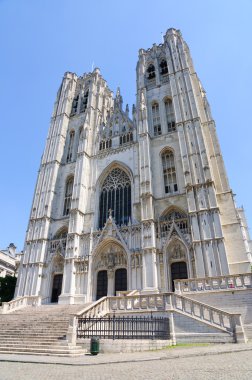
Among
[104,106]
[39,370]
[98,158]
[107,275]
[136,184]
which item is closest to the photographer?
[39,370]

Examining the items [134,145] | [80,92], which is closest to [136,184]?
[134,145]

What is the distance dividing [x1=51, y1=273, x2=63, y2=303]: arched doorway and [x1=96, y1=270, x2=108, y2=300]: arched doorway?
4.11m

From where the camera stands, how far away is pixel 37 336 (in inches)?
460

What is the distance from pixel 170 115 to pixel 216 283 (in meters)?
19.4

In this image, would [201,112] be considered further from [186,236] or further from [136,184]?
[186,236]

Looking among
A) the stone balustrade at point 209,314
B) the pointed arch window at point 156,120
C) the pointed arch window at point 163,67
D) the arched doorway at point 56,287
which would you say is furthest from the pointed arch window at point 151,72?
the stone balustrade at point 209,314

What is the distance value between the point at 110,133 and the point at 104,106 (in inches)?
333

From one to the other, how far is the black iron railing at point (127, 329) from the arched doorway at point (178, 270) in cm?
887

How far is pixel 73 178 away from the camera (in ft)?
99.9

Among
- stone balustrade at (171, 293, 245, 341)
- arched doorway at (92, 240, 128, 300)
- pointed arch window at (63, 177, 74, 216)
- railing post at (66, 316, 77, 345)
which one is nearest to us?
railing post at (66, 316, 77, 345)

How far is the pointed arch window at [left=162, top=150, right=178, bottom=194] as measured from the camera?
24.3 meters

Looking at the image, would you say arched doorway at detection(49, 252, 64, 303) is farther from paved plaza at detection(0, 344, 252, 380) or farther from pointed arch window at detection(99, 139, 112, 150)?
paved plaza at detection(0, 344, 252, 380)

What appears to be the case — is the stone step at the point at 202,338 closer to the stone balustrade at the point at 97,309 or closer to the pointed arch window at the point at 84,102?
the stone balustrade at the point at 97,309

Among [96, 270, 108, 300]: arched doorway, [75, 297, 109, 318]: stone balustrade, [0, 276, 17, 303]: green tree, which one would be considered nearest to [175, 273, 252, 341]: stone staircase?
[75, 297, 109, 318]: stone balustrade
